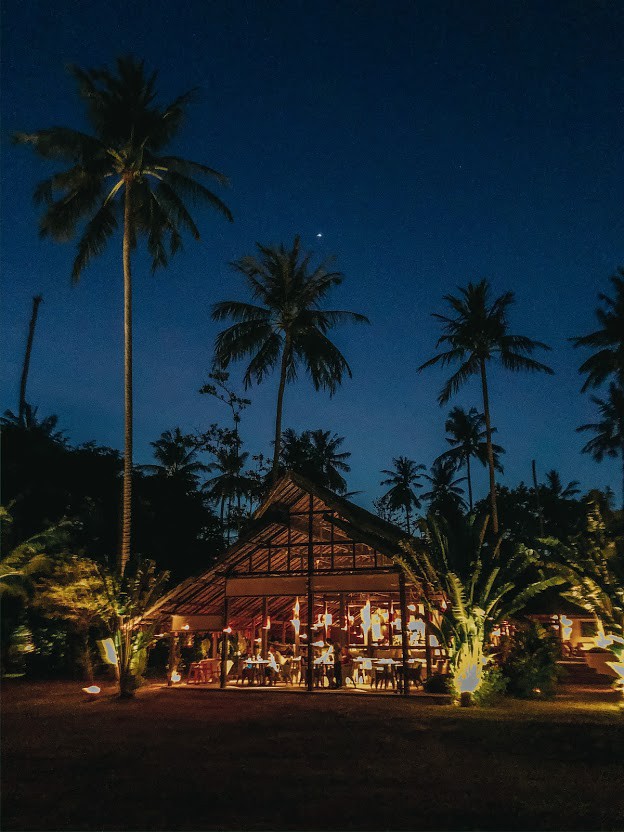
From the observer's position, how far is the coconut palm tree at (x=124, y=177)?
603 inches

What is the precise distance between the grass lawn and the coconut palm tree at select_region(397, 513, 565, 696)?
3.27 feet

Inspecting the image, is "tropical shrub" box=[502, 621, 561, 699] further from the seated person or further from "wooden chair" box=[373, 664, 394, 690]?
the seated person

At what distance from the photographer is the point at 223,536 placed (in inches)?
1203

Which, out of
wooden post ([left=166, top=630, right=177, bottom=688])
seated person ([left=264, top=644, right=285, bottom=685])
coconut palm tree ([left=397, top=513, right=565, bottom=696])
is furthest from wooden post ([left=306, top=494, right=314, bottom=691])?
wooden post ([left=166, top=630, right=177, bottom=688])

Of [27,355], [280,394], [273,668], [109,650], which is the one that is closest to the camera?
[109,650]

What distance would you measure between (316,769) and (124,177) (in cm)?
1367

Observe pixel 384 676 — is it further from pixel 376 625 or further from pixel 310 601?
pixel 376 625

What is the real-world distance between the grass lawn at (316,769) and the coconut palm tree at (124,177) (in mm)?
6253

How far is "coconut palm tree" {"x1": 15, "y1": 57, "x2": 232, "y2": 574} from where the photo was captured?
15.3 m

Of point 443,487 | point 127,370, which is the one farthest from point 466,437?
point 127,370

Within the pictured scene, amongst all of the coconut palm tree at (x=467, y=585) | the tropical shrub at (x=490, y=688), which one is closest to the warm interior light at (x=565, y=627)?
the coconut palm tree at (x=467, y=585)

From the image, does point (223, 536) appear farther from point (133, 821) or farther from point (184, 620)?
point (133, 821)

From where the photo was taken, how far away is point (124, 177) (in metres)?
16.0

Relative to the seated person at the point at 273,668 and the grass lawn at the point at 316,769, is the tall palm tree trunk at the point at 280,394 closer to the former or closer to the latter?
the seated person at the point at 273,668
